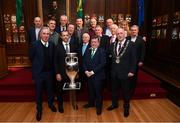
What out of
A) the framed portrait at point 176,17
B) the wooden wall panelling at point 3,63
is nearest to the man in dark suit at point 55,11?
the wooden wall panelling at point 3,63

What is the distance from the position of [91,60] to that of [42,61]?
89 cm

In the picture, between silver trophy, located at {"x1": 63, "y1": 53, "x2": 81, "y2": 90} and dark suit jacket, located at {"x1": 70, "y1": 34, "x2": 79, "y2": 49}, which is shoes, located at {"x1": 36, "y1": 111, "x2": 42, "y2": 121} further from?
dark suit jacket, located at {"x1": 70, "y1": 34, "x2": 79, "y2": 49}

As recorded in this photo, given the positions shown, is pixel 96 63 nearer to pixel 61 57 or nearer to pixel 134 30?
pixel 61 57

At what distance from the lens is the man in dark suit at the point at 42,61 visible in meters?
3.52

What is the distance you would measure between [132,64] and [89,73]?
2.60 feet

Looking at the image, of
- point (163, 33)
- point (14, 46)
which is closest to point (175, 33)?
point (163, 33)

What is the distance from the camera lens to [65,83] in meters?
3.89

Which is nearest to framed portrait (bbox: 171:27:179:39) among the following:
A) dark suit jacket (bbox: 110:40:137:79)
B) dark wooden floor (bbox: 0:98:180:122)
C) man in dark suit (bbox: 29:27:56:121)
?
dark wooden floor (bbox: 0:98:180:122)

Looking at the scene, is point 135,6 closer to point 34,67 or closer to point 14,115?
point 34,67

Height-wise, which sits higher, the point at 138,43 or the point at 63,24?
the point at 63,24

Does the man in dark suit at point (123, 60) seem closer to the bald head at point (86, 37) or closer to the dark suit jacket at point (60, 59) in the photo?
the bald head at point (86, 37)

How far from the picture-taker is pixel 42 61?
3.54m

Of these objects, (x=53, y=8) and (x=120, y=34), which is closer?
(x=120, y=34)

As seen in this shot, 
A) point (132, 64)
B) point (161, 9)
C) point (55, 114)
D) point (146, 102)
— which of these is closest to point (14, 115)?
point (55, 114)
